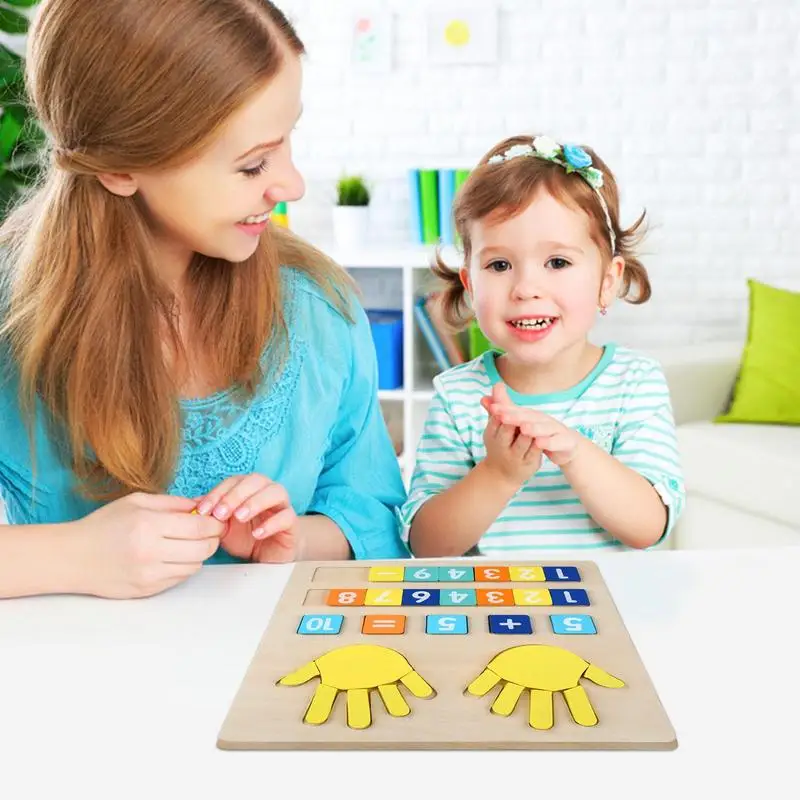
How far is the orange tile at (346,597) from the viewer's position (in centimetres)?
78

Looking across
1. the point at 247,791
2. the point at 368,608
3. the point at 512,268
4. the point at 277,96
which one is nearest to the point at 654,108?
the point at 512,268

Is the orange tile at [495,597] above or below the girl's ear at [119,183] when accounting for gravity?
below

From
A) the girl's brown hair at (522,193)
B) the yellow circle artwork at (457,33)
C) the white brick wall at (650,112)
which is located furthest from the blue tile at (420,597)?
the yellow circle artwork at (457,33)

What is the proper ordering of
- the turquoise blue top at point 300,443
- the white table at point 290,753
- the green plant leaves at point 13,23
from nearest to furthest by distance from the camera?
the white table at point 290,753 < the turquoise blue top at point 300,443 < the green plant leaves at point 13,23

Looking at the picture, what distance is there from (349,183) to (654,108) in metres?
1.07

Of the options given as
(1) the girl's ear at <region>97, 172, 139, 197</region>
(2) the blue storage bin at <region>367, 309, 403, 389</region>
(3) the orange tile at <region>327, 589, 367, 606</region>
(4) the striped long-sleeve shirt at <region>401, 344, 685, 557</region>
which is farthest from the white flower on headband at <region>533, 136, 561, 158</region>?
(2) the blue storage bin at <region>367, 309, 403, 389</region>

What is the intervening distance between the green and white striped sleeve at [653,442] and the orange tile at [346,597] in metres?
0.55

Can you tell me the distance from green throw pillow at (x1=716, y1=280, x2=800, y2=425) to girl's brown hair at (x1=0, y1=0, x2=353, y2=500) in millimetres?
1872

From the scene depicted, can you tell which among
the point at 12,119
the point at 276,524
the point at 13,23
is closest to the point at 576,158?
the point at 276,524

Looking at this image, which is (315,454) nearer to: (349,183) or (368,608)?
(368,608)

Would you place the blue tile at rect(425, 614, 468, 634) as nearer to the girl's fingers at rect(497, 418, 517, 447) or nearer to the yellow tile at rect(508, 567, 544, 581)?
the yellow tile at rect(508, 567, 544, 581)

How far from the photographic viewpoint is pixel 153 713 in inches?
24.5

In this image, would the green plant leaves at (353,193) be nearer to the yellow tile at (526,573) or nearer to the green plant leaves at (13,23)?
the green plant leaves at (13,23)

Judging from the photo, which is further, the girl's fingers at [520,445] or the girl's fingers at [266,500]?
the girl's fingers at [520,445]
